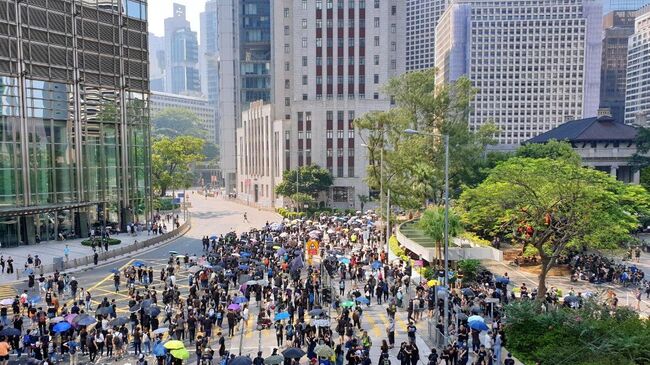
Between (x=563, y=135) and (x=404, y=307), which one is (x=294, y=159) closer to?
(x=563, y=135)

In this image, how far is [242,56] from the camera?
12212 cm

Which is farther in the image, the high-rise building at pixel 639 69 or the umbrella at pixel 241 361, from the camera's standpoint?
the high-rise building at pixel 639 69

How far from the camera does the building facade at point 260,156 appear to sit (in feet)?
296

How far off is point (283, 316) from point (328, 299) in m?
6.79

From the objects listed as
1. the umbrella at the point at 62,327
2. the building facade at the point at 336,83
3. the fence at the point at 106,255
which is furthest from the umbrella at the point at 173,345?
the building facade at the point at 336,83

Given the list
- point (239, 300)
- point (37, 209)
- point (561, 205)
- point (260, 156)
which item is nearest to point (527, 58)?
point (260, 156)

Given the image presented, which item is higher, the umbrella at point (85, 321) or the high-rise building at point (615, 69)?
the high-rise building at point (615, 69)

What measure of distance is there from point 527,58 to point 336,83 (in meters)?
103

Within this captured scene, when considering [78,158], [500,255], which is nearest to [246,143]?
[78,158]

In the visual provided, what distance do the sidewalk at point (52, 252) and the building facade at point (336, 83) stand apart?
35428mm

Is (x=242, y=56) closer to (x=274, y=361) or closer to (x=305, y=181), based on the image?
(x=305, y=181)

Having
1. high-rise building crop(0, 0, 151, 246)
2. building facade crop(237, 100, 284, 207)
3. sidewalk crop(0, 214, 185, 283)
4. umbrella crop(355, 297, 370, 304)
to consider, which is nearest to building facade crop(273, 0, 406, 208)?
building facade crop(237, 100, 284, 207)

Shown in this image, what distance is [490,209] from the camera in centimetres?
3447

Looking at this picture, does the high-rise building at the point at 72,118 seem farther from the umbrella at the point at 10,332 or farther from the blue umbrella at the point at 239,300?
the blue umbrella at the point at 239,300
